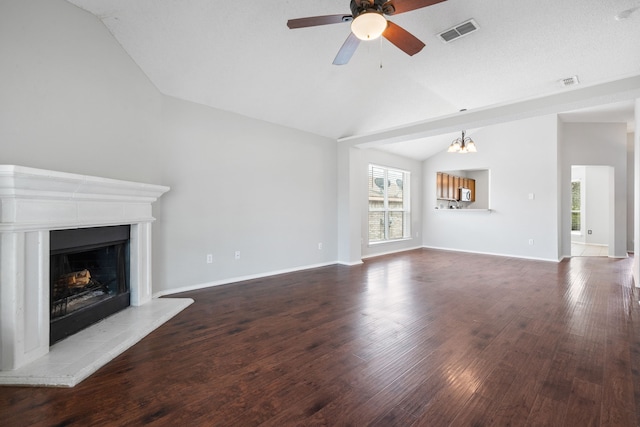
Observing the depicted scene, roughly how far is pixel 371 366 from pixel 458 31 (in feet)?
10.7

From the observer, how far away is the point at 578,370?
6.27ft

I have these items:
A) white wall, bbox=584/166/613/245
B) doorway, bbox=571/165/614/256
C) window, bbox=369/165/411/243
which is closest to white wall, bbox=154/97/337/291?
window, bbox=369/165/411/243

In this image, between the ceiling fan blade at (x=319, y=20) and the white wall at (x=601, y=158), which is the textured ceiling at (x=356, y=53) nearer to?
the ceiling fan blade at (x=319, y=20)

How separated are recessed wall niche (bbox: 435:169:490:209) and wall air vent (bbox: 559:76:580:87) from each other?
4254 mm

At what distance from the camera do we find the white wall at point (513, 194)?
232 inches

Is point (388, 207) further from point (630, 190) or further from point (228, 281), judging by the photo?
point (630, 190)

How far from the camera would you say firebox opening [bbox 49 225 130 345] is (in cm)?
225

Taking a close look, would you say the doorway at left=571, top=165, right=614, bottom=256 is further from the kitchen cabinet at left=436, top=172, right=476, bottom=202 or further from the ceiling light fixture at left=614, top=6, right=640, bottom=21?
the ceiling light fixture at left=614, top=6, right=640, bottom=21

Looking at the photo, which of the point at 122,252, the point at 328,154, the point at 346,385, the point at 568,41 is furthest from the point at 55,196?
the point at 568,41

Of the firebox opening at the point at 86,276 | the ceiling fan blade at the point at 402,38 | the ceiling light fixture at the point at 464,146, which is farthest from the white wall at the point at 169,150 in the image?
the ceiling fan blade at the point at 402,38

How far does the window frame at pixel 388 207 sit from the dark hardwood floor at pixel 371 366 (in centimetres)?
315

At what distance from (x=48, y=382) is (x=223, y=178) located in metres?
2.76

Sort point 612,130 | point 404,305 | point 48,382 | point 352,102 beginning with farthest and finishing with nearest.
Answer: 1. point 612,130
2. point 352,102
3. point 404,305
4. point 48,382

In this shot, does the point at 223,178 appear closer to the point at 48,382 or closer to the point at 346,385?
the point at 48,382
